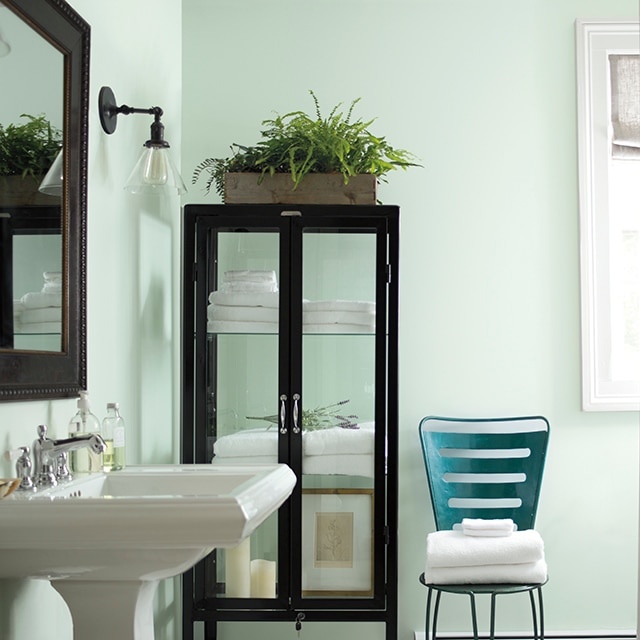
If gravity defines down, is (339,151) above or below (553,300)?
above

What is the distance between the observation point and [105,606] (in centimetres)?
164

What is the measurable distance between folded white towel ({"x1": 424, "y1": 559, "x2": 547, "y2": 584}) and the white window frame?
74 centimetres

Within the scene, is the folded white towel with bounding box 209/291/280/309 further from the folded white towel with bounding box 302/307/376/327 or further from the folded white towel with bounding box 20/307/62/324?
the folded white towel with bounding box 20/307/62/324

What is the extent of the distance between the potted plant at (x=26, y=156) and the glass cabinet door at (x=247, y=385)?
2.90 ft

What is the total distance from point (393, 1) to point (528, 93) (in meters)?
0.59

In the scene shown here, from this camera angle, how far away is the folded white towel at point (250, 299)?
110 inches

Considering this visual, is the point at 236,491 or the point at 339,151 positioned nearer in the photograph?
the point at 236,491

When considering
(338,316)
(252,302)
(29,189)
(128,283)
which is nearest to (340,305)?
(338,316)

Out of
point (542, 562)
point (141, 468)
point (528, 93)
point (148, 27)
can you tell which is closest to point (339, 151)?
point (148, 27)

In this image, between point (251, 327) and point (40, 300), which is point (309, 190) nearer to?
point (251, 327)

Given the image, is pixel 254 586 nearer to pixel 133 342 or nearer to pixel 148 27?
pixel 133 342

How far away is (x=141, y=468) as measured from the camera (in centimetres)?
208

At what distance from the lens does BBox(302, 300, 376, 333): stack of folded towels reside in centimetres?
280

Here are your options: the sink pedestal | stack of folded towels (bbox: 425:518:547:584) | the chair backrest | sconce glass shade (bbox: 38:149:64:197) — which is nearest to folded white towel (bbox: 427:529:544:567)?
stack of folded towels (bbox: 425:518:547:584)
